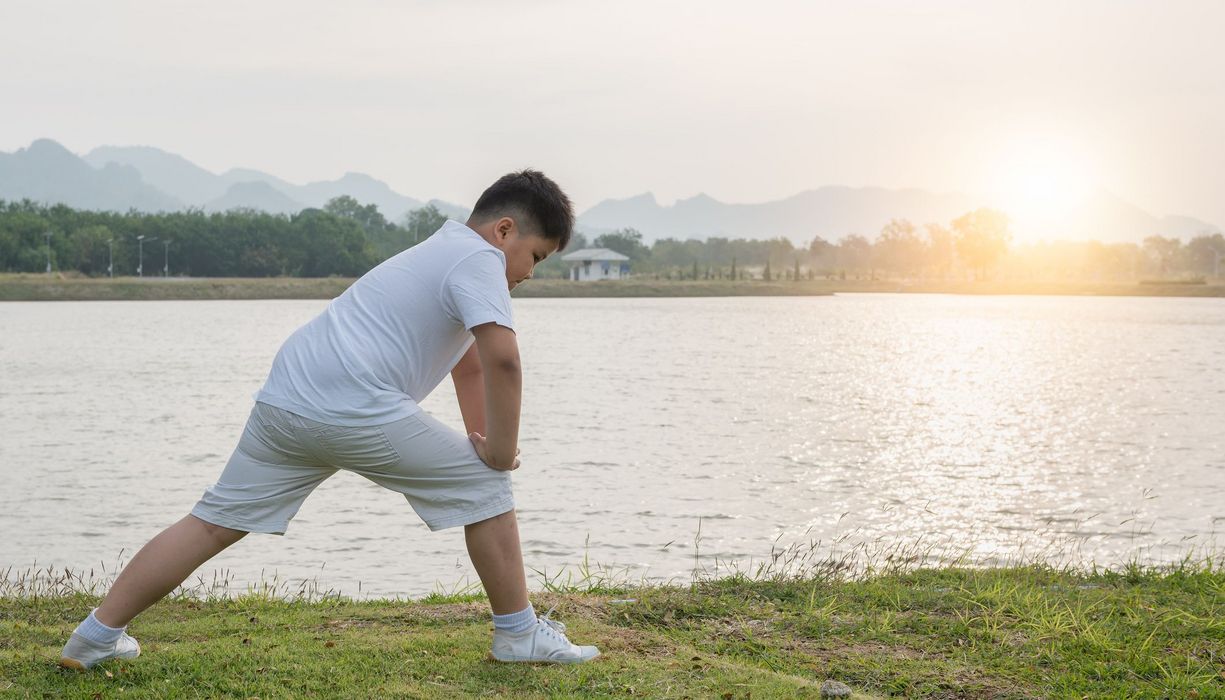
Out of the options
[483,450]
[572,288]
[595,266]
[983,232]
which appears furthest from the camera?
[983,232]

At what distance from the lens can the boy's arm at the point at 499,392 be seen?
3627mm

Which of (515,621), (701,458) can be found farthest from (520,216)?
(701,458)

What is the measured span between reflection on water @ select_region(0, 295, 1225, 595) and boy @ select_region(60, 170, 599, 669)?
13.4ft

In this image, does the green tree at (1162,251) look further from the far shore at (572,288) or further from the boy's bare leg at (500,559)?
the boy's bare leg at (500,559)

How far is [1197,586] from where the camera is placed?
5652mm

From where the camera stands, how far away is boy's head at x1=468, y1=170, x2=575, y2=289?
3.82 m

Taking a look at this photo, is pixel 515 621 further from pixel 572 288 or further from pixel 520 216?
pixel 572 288

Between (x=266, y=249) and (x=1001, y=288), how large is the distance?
94.6m

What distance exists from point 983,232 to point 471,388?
6339 inches

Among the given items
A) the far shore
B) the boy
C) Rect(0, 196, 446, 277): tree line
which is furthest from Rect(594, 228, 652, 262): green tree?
the boy

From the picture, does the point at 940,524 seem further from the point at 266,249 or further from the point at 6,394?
the point at 266,249

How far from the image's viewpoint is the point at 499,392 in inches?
145

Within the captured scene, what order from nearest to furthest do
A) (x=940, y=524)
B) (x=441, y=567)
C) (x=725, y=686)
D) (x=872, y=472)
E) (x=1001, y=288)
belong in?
1. (x=725, y=686)
2. (x=441, y=567)
3. (x=940, y=524)
4. (x=872, y=472)
5. (x=1001, y=288)

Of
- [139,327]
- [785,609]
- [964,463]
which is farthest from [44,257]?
[785,609]
